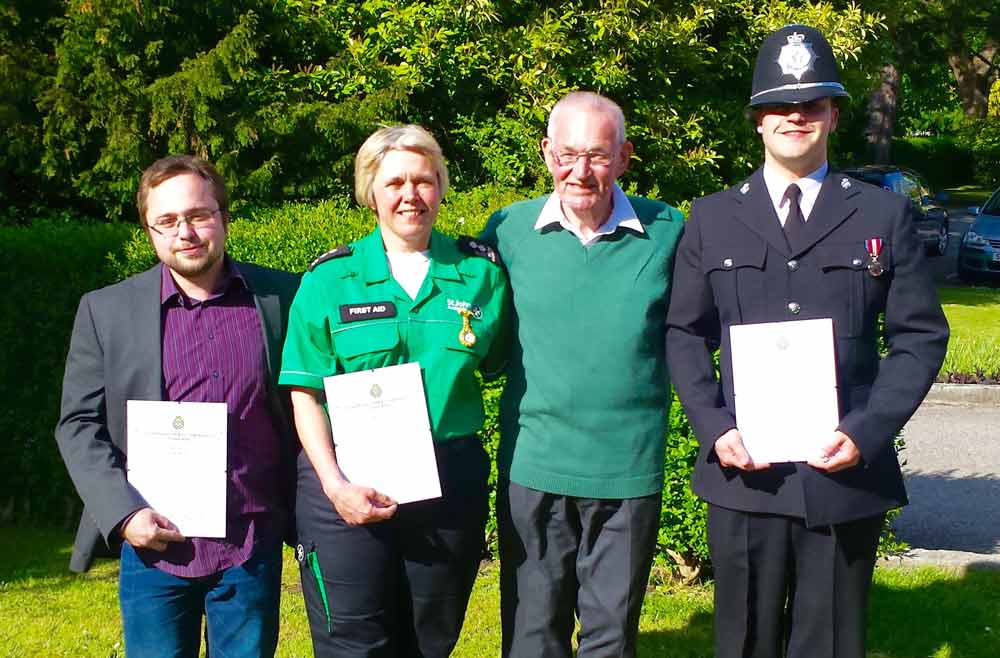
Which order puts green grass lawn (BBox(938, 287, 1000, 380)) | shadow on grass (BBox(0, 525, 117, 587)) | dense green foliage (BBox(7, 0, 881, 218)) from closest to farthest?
shadow on grass (BBox(0, 525, 117, 587)) < dense green foliage (BBox(7, 0, 881, 218)) < green grass lawn (BBox(938, 287, 1000, 380))

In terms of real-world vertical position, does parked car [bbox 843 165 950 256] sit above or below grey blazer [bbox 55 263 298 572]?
above

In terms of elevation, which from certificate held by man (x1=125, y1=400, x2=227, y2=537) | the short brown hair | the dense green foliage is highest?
the dense green foliage

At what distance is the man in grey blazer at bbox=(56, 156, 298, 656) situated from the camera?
11.2ft

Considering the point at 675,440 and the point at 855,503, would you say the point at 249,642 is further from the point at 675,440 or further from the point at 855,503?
the point at 675,440

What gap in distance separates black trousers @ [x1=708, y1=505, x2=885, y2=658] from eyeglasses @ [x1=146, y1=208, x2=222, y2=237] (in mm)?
1753

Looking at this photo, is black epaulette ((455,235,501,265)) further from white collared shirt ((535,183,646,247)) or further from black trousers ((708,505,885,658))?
black trousers ((708,505,885,658))

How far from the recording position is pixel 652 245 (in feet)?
12.3

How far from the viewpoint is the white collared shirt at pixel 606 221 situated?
3752 millimetres

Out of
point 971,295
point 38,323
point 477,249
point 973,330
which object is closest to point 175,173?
point 477,249

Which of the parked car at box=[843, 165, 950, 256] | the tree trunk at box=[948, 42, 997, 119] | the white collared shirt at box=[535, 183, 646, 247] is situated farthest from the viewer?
the tree trunk at box=[948, 42, 997, 119]

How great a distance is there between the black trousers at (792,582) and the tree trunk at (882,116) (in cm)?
3259

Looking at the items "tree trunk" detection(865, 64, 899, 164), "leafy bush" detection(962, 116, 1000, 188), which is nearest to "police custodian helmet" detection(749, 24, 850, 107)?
"leafy bush" detection(962, 116, 1000, 188)

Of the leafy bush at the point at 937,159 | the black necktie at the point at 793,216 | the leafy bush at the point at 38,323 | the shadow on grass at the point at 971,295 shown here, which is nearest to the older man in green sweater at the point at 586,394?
the black necktie at the point at 793,216

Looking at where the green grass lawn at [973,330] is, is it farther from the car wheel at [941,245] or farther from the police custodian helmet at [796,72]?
the police custodian helmet at [796,72]
